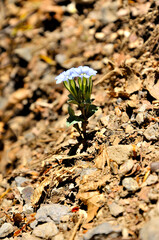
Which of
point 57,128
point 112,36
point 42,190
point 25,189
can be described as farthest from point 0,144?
point 112,36

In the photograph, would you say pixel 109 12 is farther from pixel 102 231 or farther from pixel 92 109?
pixel 102 231

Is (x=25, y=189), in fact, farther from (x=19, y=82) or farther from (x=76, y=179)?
(x=19, y=82)

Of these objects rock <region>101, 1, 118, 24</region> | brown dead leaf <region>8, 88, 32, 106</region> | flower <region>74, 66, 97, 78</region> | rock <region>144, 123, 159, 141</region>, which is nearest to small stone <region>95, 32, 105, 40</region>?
rock <region>101, 1, 118, 24</region>

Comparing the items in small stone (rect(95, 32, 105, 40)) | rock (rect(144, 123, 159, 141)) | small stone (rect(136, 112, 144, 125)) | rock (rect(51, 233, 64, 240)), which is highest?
small stone (rect(95, 32, 105, 40))

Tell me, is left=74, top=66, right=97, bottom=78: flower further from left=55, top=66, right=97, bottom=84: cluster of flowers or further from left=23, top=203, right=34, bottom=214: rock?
left=23, top=203, right=34, bottom=214: rock

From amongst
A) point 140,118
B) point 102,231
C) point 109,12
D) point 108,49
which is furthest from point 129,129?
point 109,12

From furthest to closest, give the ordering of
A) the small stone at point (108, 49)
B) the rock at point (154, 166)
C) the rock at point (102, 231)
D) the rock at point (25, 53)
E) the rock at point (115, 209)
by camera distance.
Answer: the rock at point (25, 53)
the small stone at point (108, 49)
the rock at point (154, 166)
the rock at point (115, 209)
the rock at point (102, 231)

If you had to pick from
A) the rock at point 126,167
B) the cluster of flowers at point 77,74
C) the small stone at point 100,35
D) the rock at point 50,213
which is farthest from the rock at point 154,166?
the small stone at point 100,35

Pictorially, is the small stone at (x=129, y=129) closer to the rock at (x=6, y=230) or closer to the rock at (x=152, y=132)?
the rock at (x=152, y=132)
